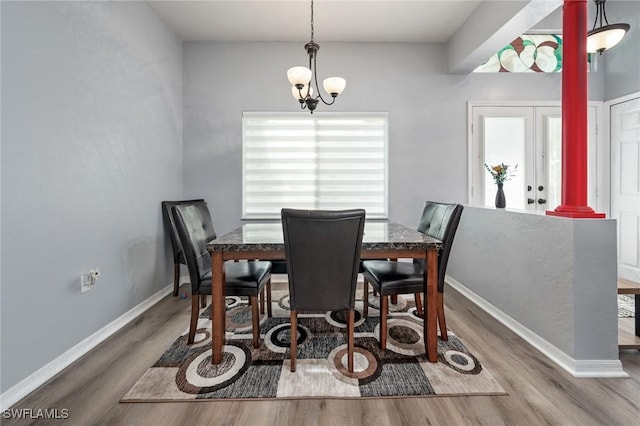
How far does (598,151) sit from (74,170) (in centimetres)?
519

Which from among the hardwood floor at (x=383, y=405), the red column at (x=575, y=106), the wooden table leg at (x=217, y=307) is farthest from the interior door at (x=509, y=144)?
the wooden table leg at (x=217, y=307)

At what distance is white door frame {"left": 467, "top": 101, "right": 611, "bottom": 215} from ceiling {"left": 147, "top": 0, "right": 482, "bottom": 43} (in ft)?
3.19

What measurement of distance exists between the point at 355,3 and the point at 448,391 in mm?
3153

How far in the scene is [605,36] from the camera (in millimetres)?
2295

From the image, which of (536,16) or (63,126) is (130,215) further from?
(536,16)

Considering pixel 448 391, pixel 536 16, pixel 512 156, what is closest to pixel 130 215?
pixel 448 391

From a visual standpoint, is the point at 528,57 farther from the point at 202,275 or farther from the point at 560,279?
the point at 202,275

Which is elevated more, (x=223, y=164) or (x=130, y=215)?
(x=223, y=164)

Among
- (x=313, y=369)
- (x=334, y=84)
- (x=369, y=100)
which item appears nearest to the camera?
(x=313, y=369)

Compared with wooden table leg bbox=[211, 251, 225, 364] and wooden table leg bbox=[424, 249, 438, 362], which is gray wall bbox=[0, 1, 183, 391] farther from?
wooden table leg bbox=[424, 249, 438, 362]

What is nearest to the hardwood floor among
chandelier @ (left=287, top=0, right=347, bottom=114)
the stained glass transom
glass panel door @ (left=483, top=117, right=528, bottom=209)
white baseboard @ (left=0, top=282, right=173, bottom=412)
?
white baseboard @ (left=0, top=282, right=173, bottom=412)

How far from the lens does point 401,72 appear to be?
11.8ft

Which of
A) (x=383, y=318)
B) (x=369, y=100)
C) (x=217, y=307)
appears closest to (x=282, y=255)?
(x=217, y=307)

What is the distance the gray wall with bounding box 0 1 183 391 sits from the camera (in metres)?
1.54
